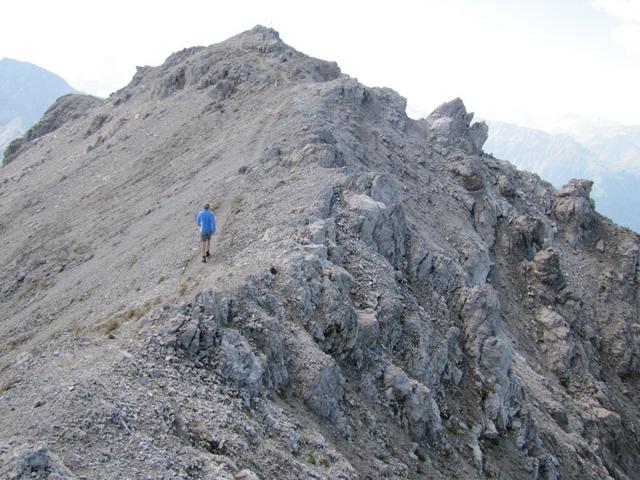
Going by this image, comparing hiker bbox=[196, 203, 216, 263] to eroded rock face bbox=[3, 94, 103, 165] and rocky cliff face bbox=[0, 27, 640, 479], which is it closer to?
rocky cliff face bbox=[0, 27, 640, 479]

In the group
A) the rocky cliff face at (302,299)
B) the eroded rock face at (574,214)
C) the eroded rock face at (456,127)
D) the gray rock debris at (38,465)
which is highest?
the eroded rock face at (456,127)

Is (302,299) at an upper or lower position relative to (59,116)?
lower

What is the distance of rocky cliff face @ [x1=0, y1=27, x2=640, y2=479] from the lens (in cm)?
1836

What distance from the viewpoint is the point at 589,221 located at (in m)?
66.9

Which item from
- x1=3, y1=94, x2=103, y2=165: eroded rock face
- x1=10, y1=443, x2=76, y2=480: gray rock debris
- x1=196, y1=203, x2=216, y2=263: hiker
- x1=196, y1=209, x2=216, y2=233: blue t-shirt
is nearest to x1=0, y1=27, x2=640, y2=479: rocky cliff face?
x1=10, y1=443, x2=76, y2=480: gray rock debris

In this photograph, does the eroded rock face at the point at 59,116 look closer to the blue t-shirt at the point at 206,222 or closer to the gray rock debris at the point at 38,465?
the blue t-shirt at the point at 206,222

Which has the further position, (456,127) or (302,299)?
(456,127)

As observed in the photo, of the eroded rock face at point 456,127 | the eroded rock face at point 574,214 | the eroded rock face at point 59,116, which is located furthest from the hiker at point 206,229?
the eroded rock face at point 59,116

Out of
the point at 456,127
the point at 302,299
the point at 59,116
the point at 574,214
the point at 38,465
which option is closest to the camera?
the point at 38,465

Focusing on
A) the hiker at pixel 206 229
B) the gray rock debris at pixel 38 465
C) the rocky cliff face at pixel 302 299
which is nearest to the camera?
the gray rock debris at pixel 38 465

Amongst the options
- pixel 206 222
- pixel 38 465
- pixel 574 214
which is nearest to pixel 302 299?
pixel 206 222

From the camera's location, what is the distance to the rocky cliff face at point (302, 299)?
723 inches

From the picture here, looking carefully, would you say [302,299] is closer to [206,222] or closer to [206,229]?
[206,229]

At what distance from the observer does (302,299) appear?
25984 millimetres
